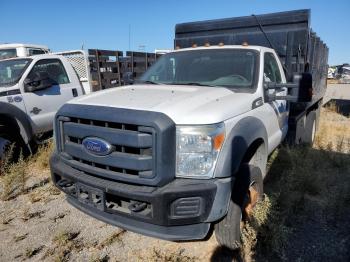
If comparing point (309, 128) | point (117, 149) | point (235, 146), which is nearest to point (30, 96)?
point (117, 149)

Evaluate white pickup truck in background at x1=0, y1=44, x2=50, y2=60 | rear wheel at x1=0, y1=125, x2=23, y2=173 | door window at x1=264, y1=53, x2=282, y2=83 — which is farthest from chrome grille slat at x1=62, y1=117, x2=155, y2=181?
white pickup truck in background at x1=0, y1=44, x2=50, y2=60

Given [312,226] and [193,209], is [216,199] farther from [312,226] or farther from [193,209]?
[312,226]

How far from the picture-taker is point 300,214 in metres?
3.82

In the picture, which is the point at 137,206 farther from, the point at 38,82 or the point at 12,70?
the point at 12,70

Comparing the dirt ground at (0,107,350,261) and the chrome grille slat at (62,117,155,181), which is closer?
the chrome grille slat at (62,117,155,181)

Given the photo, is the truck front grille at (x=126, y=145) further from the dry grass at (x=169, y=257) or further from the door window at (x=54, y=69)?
the door window at (x=54, y=69)

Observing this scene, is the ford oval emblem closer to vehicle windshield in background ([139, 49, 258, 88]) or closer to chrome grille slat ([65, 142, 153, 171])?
chrome grille slat ([65, 142, 153, 171])

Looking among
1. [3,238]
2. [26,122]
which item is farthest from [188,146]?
[26,122]

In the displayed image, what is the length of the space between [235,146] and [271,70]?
1.98 meters

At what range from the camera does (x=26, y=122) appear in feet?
17.6

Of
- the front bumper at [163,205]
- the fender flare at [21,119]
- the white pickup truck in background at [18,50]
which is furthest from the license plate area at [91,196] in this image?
the white pickup truck in background at [18,50]

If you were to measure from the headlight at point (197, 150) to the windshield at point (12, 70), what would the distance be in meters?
4.15

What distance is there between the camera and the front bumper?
2.51 metres

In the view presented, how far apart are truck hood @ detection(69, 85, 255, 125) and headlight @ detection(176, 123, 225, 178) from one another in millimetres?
73
